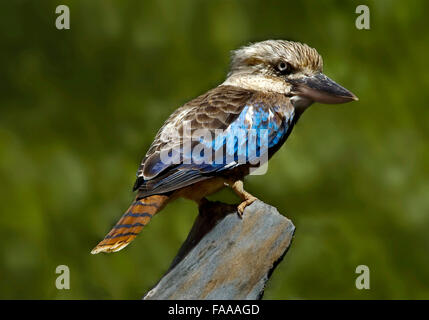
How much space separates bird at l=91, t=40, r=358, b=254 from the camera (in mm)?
4469

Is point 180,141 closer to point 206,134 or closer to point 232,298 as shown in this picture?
point 206,134

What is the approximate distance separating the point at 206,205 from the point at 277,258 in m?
0.80

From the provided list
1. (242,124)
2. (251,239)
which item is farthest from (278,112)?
(251,239)

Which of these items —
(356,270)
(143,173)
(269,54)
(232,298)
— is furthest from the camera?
(356,270)

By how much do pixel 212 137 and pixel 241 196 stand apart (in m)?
0.37

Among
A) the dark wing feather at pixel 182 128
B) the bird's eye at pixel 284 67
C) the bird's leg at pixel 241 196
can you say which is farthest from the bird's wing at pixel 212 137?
the bird's eye at pixel 284 67

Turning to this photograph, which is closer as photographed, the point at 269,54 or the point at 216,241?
the point at 216,241

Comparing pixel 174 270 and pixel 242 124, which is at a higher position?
pixel 242 124

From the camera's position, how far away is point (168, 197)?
179 inches

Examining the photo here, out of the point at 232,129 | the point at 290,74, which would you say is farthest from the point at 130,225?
the point at 290,74

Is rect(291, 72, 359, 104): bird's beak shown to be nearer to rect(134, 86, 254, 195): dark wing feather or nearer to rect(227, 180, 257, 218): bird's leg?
rect(134, 86, 254, 195): dark wing feather

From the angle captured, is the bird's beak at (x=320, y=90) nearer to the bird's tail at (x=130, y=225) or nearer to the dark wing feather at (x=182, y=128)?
the dark wing feather at (x=182, y=128)

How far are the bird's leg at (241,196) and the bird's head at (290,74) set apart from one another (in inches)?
30.1

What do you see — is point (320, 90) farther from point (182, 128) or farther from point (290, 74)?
point (182, 128)
